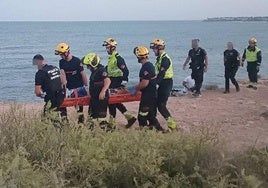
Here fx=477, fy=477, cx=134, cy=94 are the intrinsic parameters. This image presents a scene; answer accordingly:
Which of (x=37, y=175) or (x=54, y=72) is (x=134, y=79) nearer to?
(x=54, y=72)

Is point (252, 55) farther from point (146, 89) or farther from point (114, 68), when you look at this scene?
point (146, 89)

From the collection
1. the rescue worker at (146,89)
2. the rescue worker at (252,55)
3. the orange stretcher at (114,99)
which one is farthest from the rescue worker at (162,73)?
the rescue worker at (252,55)

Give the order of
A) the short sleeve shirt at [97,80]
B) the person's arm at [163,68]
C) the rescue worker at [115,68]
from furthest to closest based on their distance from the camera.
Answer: the rescue worker at [115,68]
the person's arm at [163,68]
the short sleeve shirt at [97,80]

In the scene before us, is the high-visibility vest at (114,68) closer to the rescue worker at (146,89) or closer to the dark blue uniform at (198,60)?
the rescue worker at (146,89)

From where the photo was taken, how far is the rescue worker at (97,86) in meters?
7.86

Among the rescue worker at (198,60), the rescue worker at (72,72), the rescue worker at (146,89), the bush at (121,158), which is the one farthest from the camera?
the rescue worker at (198,60)

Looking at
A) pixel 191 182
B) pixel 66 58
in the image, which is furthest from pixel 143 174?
pixel 66 58

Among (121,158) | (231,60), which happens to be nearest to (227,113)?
(231,60)

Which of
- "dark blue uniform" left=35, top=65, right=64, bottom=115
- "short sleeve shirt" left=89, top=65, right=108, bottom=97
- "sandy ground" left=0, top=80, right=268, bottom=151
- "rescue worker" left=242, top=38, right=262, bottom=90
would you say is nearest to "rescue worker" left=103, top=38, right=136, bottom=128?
"sandy ground" left=0, top=80, right=268, bottom=151

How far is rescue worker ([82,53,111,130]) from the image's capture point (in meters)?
7.86

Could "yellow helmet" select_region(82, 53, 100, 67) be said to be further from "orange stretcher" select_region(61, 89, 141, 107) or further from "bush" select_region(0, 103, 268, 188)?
"bush" select_region(0, 103, 268, 188)

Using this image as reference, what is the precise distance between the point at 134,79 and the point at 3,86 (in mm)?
7846

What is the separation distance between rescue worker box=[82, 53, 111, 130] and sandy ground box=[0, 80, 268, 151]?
A: 464 millimetres

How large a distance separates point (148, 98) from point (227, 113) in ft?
12.2
